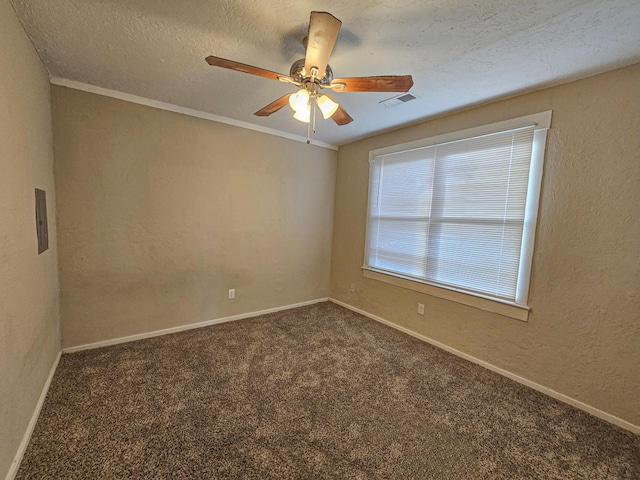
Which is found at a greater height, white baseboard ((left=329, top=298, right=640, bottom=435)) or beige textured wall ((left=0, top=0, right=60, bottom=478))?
beige textured wall ((left=0, top=0, right=60, bottom=478))

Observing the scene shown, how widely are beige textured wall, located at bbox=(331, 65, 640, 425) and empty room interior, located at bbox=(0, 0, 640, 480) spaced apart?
0.01 metres

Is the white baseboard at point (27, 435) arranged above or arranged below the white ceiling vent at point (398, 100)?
below

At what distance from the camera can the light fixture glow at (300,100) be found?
1680mm

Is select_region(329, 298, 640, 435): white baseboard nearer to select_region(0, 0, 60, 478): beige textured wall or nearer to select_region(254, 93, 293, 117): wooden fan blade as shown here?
select_region(254, 93, 293, 117): wooden fan blade

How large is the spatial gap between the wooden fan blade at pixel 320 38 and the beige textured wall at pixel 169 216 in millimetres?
1932

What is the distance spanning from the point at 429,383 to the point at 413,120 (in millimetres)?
2633

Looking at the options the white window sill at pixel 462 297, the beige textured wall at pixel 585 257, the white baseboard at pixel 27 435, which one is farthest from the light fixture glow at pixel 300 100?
the white baseboard at pixel 27 435

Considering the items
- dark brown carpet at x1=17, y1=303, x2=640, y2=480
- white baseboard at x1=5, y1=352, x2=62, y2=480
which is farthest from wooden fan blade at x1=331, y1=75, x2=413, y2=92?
white baseboard at x1=5, y1=352, x2=62, y2=480

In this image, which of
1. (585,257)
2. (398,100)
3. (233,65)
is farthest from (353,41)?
(585,257)

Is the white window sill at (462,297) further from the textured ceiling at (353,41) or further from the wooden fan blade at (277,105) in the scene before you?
the wooden fan blade at (277,105)

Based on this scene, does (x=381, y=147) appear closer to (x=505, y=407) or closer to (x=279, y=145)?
(x=279, y=145)

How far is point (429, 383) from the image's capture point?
2.21 metres

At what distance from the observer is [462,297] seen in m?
2.66

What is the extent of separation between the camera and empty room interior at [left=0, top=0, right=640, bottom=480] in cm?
147
